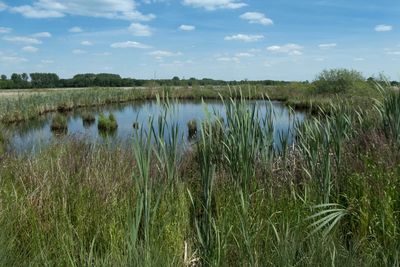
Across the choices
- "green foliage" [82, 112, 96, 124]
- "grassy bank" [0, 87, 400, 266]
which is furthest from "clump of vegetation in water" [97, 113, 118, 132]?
"grassy bank" [0, 87, 400, 266]

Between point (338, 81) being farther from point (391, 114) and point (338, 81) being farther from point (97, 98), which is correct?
point (391, 114)

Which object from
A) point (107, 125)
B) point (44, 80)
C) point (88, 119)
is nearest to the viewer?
point (107, 125)

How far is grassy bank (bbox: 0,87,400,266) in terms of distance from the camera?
93.4 inches

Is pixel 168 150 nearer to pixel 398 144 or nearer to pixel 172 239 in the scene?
pixel 172 239

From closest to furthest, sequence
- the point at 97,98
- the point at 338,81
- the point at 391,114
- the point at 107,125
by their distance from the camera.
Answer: the point at 391,114 < the point at 107,125 < the point at 338,81 < the point at 97,98

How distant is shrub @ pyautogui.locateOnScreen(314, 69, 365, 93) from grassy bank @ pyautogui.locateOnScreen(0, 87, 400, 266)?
100ft

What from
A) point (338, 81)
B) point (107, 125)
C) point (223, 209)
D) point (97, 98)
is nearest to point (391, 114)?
point (223, 209)

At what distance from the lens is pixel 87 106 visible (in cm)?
3416

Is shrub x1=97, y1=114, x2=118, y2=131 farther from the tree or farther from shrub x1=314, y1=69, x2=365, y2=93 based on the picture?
the tree

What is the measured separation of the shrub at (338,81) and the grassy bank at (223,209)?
30.5 m

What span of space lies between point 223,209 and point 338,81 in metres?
33.1

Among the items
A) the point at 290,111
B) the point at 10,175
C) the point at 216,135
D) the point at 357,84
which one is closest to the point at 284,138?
the point at 290,111

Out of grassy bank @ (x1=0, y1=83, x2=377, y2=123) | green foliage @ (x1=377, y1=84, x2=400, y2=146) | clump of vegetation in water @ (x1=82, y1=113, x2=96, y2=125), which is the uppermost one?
green foliage @ (x1=377, y1=84, x2=400, y2=146)

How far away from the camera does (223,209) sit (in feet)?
9.95
